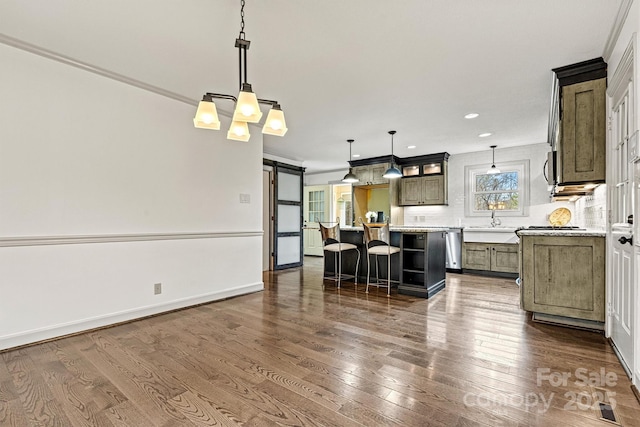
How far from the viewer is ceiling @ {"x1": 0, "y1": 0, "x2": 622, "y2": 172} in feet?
7.21

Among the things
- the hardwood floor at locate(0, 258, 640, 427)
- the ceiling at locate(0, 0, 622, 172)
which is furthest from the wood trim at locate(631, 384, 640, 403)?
the ceiling at locate(0, 0, 622, 172)

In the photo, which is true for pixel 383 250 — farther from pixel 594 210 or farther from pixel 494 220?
pixel 494 220

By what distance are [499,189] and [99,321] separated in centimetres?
683

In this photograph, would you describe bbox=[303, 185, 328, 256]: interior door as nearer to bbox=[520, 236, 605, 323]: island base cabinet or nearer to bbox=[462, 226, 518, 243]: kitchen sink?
bbox=[462, 226, 518, 243]: kitchen sink

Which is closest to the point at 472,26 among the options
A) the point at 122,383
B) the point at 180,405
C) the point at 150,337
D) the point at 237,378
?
the point at 237,378

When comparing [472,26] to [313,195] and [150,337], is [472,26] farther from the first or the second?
[313,195]

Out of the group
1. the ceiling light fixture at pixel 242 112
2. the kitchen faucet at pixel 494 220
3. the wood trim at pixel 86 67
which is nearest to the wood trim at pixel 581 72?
the ceiling light fixture at pixel 242 112

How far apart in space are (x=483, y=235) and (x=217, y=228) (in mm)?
4883

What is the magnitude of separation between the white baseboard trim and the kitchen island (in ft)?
7.71

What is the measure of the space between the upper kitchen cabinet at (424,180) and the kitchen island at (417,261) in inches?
88.0

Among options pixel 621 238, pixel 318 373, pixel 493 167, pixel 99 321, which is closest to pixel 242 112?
pixel 318 373

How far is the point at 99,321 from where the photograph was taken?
301 centimetres

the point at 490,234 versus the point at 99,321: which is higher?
the point at 490,234

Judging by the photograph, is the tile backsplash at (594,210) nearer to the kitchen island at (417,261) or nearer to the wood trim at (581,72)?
the wood trim at (581,72)
